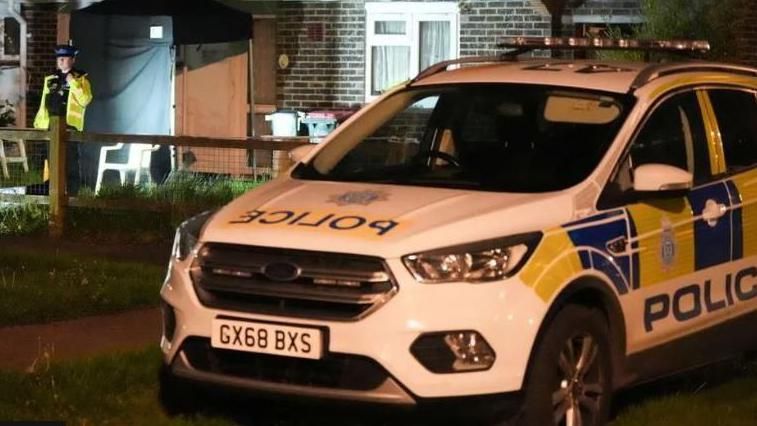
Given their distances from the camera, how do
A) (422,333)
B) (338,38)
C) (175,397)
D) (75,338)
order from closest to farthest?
1. (422,333)
2. (175,397)
3. (75,338)
4. (338,38)

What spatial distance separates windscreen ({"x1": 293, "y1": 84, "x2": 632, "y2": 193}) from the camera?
6531mm

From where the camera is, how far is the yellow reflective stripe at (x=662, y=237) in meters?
6.46

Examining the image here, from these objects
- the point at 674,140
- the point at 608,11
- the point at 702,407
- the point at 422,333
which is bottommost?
the point at 702,407

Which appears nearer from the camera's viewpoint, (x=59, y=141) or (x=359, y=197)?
(x=359, y=197)

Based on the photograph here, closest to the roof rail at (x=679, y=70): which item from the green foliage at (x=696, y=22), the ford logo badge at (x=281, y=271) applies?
the ford logo badge at (x=281, y=271)

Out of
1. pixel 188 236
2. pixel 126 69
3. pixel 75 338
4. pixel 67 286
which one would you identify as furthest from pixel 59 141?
pixel 188 236

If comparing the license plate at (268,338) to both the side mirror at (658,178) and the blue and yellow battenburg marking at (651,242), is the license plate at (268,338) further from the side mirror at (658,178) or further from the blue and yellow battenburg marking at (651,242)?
the side mirror at (658,178)

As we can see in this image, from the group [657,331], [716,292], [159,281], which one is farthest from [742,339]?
[159,281]

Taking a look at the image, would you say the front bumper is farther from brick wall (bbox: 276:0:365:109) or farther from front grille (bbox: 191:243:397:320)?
brick wall (bbox: 276:0:365:109)

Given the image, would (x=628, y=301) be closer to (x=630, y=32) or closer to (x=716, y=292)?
(x=716, y=292)

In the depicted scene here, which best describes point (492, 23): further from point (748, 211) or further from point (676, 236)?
point (676, 236)

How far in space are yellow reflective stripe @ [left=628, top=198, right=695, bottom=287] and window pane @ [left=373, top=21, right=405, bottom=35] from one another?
37.3 ft

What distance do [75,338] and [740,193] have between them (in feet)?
12.1

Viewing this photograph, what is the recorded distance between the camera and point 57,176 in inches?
496
